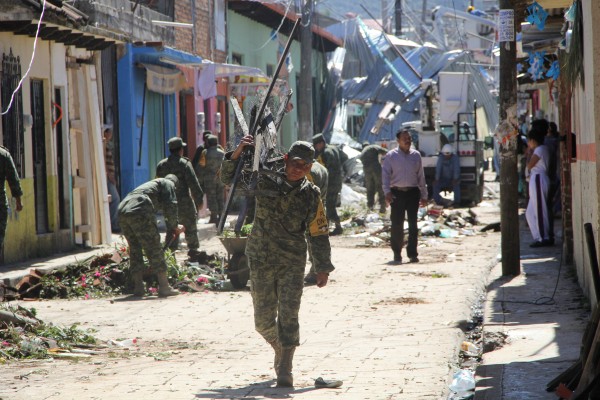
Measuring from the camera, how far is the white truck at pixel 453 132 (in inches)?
1064

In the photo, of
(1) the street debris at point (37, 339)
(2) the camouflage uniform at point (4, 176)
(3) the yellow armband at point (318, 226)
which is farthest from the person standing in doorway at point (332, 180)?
(3) the yellow armband at point (318, 226)

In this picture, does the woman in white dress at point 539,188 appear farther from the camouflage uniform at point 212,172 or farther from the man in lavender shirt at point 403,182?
the camouflage uniform at point 212,172

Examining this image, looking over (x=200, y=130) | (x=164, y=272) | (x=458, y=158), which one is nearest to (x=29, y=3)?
(x=164, y=272)

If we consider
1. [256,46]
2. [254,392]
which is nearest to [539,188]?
[254,392]

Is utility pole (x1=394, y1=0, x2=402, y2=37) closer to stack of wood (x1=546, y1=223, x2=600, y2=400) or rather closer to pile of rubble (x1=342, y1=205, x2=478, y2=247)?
pile of rubble (x1=342, y1=205, x2=478, y2=247)

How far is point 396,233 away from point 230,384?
823 cm

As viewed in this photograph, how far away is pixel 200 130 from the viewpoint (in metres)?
25.5

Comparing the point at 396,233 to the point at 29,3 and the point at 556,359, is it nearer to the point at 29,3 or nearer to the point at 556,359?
the point at 29,3

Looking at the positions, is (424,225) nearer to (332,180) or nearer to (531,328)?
(332,180)

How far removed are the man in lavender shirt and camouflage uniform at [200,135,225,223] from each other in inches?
220

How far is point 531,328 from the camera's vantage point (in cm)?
913

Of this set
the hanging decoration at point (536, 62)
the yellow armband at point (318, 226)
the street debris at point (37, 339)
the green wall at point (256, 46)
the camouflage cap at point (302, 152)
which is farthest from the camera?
the green wall at point (256, 46)

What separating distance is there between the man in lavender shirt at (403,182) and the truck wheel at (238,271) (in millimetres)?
3000

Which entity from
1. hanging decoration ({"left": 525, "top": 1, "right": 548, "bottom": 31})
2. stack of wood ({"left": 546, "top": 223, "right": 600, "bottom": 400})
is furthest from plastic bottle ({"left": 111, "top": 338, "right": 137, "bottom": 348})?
hanging decoration ({"left": 525, "top": 1, "right": 548, "bottom": 31})
